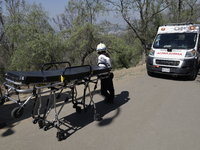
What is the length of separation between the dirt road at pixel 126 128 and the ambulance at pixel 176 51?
194 centimetres

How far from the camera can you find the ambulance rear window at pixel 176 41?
7865mm

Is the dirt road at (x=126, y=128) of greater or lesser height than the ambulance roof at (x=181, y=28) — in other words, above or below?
below

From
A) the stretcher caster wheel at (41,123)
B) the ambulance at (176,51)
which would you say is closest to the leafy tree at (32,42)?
the ambulance at (176,51)

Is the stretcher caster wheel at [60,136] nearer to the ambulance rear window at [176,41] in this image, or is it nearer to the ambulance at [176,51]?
the ambulance at [176,51]

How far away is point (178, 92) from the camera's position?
627cm

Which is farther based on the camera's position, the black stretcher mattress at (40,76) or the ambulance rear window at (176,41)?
the ambulance rear window at (176,41)

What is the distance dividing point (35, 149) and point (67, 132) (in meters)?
0.77

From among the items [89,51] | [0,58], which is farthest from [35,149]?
[0,58]

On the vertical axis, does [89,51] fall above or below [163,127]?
above

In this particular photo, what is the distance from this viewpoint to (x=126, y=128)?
3.83 meters

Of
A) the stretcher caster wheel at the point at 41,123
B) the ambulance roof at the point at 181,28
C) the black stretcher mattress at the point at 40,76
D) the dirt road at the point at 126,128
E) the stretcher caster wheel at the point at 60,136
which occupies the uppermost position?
the ambulance roof at the point at 181,28

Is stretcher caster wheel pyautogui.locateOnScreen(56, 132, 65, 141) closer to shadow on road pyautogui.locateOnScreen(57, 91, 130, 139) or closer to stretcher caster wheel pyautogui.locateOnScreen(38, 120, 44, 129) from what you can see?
shadow on road pyautogui.locateOnScreen(57, 91, 130, 139)

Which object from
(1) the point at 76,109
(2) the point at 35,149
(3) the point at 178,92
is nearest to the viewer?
(2) the point at 35,149

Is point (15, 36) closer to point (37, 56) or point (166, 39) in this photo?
point (37, 56)
